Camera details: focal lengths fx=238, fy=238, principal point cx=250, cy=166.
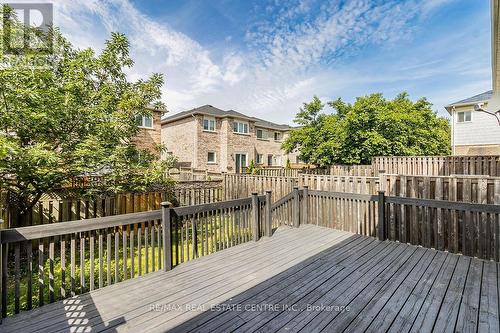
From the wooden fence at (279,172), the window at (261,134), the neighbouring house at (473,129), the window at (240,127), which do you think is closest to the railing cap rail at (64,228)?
the wooden fence at (279,172)

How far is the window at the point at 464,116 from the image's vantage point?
17.7 m

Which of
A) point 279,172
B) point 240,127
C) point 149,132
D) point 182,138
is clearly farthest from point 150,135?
point 279,172

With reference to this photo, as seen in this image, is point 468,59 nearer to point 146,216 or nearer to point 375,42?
point 375,42

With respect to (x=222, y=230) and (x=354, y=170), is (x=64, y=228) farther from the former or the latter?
(x=354, y=170)

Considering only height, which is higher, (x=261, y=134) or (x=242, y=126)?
(x=242, y=126)

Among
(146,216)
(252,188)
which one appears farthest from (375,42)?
(146,216)

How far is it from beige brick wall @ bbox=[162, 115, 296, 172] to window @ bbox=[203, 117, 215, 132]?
12.4 inches

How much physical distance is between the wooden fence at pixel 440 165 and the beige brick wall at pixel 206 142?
10445mm

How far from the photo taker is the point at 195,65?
12.4 meters

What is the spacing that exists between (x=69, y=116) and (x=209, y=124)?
13.6 m

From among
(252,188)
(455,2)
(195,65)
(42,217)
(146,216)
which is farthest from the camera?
(195,65)

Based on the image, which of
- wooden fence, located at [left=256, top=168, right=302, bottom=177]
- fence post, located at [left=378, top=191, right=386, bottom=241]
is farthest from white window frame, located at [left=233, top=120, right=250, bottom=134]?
fence post, located at [left=378, top=191, right=386, bottom=241]

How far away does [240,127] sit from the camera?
67.1ft

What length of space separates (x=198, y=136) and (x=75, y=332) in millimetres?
16105
